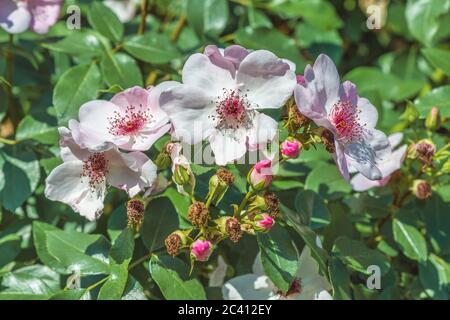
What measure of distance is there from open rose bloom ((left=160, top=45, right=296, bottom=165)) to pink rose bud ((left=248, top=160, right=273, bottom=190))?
42 mm

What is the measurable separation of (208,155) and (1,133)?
0.90 m

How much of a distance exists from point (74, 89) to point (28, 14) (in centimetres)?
22

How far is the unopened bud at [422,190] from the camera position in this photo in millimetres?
1932

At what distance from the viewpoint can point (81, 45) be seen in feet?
6.97

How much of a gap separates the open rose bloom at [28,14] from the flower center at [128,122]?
16.9 inches

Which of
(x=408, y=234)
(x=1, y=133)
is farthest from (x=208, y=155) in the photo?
(x=1, y=133)

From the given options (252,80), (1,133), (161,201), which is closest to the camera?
(252,80)

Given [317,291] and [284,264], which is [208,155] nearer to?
[284,264]

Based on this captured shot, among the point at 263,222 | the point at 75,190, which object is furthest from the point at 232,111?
the point at 75,190

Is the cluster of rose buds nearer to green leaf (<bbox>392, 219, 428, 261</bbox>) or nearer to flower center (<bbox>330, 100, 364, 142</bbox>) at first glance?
flower center (<bbox>330, 100, 364, 142</bbox>)

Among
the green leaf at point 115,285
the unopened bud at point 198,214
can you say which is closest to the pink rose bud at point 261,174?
the unopened bud at point 198,214

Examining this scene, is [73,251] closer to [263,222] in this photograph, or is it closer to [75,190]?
[75,190]

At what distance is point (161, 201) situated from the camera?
1.80 meters

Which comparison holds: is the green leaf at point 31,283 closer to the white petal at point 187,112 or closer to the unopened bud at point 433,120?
the white petal at point 187,112
